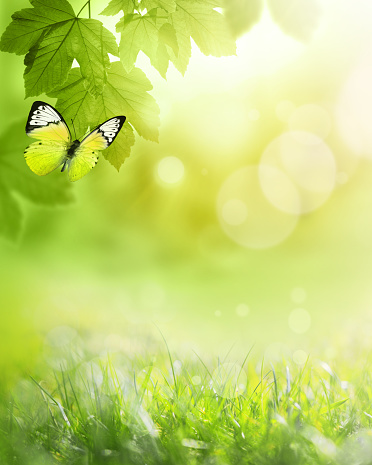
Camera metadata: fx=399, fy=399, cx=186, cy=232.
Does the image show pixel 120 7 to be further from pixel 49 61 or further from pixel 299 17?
pixel 299 17

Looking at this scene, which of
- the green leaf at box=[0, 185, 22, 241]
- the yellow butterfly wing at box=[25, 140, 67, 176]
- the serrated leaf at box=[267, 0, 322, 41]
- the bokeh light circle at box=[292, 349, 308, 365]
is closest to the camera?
the serrated leaf at box=[267, 0, 322, 41]

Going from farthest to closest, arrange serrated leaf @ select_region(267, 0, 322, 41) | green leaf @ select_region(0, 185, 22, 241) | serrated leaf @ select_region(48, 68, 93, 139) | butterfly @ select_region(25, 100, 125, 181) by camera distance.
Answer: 1. green leaf @ select_region(0, 185, 22, 241)
2. butterfly @ select_region(25, 100, 125, 181)
3. serrated leaf @ select_region(48, 68, 93, 139)
4. serrated leaf @ select_region(267, 0, 322, 41)

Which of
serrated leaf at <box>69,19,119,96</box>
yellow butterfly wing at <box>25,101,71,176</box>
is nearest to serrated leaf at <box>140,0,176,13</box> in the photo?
serrated leaf at <box>69,19,119,96</box>

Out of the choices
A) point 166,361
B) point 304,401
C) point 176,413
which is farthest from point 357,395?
point 166,361

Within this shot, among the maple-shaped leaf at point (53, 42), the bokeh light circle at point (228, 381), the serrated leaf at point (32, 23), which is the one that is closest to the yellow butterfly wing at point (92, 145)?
the maple-shaped leaf at point (53, 42)

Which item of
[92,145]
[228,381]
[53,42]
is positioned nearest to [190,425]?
[228,381]

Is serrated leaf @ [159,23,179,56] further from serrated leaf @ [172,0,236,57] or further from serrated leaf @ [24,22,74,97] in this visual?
serrated leaf @ [24,22,74,97]
